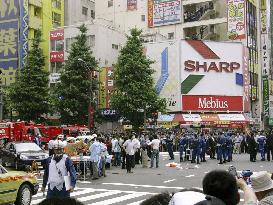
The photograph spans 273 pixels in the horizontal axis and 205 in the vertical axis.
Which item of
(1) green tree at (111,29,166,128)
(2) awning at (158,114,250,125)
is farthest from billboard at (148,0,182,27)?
(1) green tree at (111,29,166,128)

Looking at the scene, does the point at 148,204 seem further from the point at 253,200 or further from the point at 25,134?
the point at 25,134

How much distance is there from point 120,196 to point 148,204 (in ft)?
41.0

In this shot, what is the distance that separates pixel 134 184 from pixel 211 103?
122 ft

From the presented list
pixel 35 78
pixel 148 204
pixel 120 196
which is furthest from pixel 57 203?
pixel 35 78

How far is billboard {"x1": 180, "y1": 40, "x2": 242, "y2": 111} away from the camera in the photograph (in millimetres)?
54281

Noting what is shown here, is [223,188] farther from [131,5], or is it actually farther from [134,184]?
[131,5]

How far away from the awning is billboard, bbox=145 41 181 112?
1598 millimetres

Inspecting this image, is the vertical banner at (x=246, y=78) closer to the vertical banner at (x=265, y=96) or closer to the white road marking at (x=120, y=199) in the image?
the vertical banner at (x=265, y=96)

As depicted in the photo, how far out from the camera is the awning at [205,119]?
170 ft

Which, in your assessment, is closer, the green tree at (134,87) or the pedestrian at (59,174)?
the pedestrian at (59,174)

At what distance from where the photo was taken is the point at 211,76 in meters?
55.1

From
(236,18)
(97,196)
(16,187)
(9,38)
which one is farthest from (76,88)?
(16,187)

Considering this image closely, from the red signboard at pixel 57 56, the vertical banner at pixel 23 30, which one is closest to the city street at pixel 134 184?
the red signboard at pixel 57 56

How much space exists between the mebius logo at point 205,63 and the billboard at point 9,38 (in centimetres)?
2074
